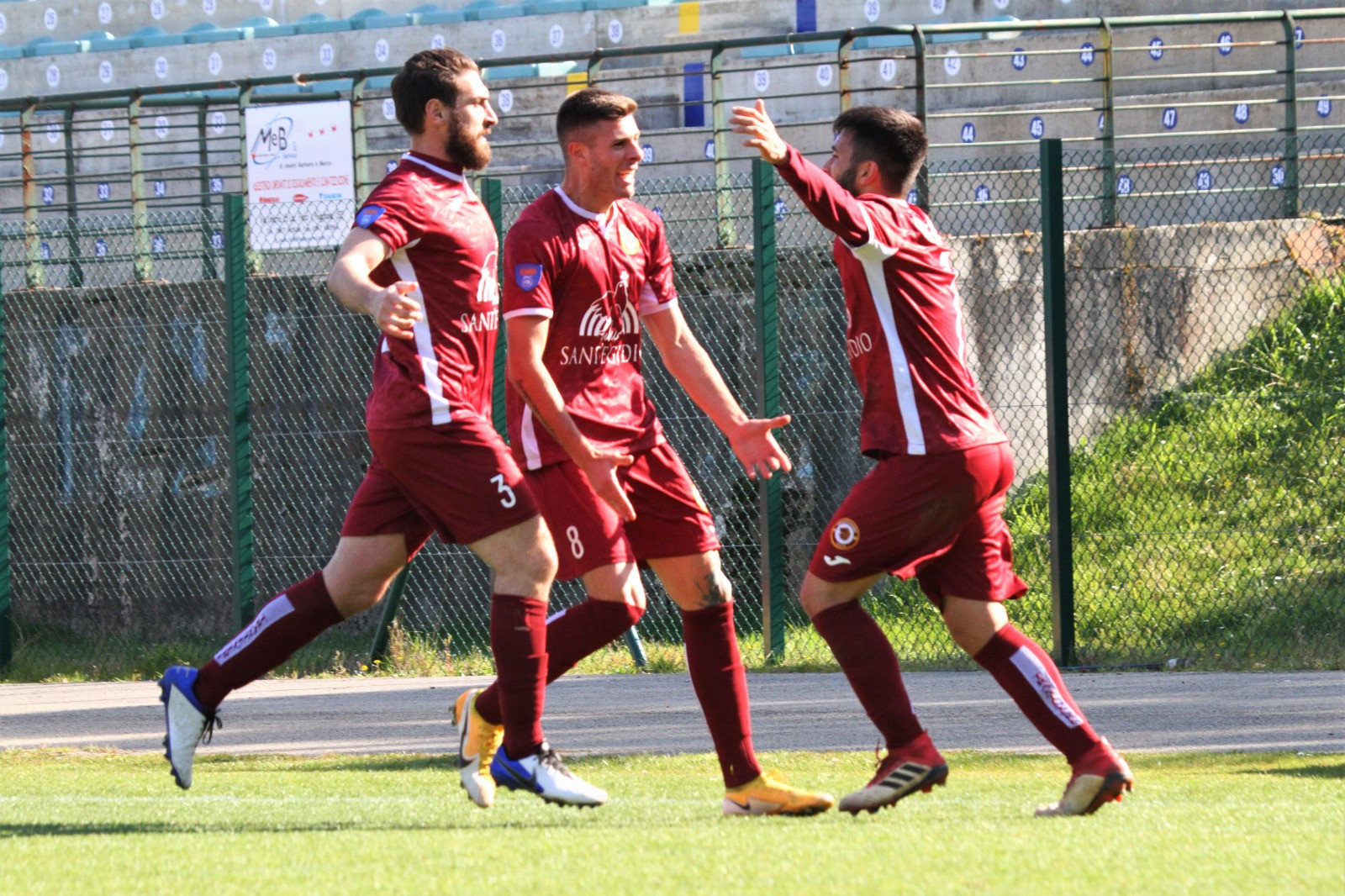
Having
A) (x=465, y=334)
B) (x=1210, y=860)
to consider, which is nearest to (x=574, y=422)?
(x=465, y=334)

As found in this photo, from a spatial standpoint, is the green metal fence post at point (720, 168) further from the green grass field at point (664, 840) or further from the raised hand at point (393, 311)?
the raised hand at point (393, 311)

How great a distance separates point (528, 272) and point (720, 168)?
27.5 ft

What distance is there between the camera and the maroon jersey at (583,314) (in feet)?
16.3

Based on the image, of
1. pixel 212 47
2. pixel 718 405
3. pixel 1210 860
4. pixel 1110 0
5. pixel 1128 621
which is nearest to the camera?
pixel 1210 860

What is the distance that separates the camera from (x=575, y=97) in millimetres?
5219

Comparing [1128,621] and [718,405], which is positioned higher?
[718,405]

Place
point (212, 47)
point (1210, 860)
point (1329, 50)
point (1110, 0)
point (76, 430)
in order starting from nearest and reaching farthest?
point (1210, 860) → point (76, 430) → point (1329, 50) → point (1110, 0) → point (212, 47)

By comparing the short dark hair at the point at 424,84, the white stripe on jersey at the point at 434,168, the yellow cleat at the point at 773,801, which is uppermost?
the short dark hair at the point at 424,84

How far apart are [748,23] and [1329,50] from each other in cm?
691

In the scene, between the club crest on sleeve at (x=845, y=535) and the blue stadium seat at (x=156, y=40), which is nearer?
the club crest on sleeve at (x=845, y=535)

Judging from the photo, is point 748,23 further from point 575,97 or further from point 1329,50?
point 575,97

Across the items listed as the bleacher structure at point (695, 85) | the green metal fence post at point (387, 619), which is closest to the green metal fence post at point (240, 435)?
the green metal fence post at point (387, 619)

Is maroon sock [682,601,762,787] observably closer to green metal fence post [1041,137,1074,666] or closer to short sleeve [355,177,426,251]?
short sleeve [355,177,426,251]

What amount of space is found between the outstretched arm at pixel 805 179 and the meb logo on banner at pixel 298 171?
30.5ft
